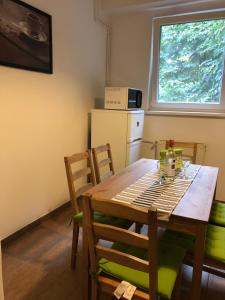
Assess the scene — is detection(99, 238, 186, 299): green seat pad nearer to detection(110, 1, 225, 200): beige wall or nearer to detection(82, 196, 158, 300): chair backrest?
detection(82, 196, 158, 300): chair backrest

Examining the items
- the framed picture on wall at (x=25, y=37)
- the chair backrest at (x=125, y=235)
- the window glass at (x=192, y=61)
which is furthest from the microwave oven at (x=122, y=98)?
the chair backrest at (x=125, y=235)

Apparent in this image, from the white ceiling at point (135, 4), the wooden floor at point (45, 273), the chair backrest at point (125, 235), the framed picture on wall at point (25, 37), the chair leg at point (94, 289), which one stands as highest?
the white ceiling at point (135, 4)

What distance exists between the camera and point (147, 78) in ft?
10.8

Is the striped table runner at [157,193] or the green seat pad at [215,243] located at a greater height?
the striped table runner at [157,193]

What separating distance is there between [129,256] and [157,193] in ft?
1.64

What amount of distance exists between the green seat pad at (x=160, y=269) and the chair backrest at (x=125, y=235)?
0.22 feet

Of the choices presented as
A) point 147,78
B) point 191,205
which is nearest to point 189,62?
point 147,78

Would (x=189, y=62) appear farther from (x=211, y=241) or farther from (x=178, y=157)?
(x=211, y=241)

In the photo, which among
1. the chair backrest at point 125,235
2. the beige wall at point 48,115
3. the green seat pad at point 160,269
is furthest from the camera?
the beige wall at point 48,115

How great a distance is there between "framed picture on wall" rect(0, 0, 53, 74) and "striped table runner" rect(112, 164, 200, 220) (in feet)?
4.57

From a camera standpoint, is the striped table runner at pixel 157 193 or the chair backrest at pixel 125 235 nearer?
the chair backrest at pixel 125 235

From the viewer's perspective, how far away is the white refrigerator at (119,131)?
2.87 metres

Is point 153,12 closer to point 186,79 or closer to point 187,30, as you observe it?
point 187,30

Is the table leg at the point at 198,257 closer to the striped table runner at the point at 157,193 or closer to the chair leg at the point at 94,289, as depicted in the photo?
the striped table runner at the point at 157,193
